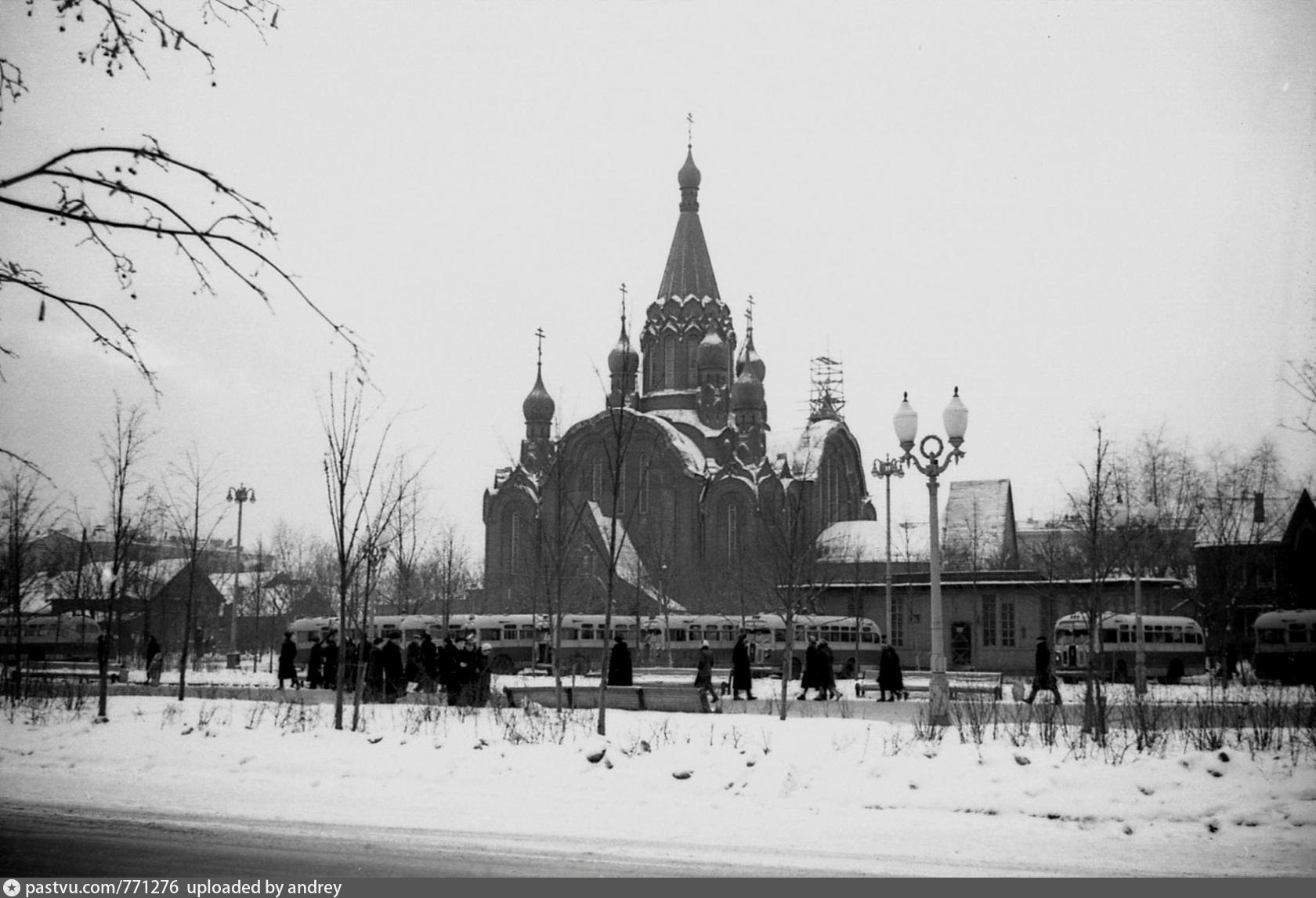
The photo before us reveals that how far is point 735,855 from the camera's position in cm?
911

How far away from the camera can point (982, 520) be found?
7150 cm

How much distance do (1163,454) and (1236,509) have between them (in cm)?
298

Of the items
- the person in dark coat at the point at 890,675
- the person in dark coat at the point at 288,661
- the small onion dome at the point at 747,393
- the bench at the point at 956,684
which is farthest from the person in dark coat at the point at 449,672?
the small onion dome at the point at 747,393

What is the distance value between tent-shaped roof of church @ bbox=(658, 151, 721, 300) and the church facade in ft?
0.27

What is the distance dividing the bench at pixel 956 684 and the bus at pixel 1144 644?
3.64 meters

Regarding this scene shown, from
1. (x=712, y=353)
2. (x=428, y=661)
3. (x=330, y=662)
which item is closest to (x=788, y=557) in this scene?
(x=428, y=661)

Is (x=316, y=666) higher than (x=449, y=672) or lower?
lower

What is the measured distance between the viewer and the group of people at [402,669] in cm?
1930

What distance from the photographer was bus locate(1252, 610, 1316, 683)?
3219 centimetres

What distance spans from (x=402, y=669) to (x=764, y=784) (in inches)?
504

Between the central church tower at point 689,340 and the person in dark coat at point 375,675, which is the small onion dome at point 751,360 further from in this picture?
the person in dark coat at point 375,675

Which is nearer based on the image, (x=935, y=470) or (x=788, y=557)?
(x=935, y=470)

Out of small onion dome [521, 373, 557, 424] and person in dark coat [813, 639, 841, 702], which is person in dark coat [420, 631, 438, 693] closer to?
person in dark coat [813, 639, 841, 702]

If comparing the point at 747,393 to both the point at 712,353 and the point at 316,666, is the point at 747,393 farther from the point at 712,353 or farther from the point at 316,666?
the point at 316,666
